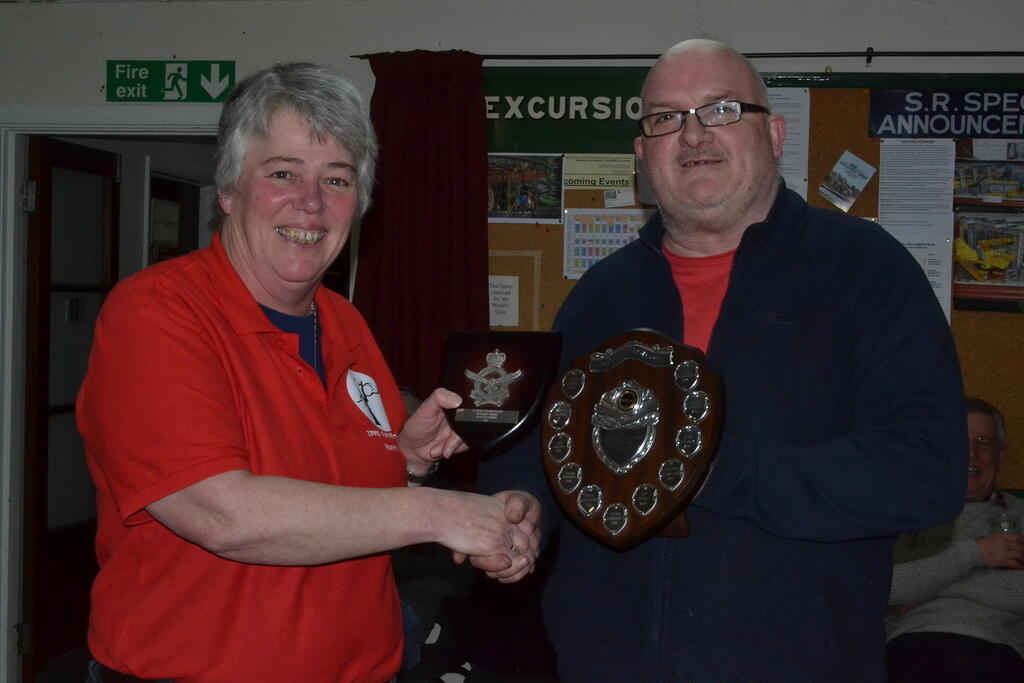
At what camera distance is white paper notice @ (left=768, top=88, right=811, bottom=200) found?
3.39 m

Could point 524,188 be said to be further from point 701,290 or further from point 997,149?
point 701,290

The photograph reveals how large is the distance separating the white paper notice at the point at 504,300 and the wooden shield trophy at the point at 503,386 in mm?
1691

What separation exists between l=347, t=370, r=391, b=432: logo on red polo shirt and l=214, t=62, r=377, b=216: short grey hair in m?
0.44

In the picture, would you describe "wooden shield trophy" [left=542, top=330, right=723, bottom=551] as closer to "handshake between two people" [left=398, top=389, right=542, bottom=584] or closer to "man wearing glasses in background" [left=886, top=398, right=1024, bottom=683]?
"handshake between two people" [left=398, top=389, right=542, bottom=584]

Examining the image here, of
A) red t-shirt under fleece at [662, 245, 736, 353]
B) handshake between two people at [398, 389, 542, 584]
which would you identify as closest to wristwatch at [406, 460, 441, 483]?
handshake between two people at [398, 389, 542, 584]

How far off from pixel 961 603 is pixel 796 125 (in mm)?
1778

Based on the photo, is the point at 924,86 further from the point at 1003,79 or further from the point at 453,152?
the point at 453,152

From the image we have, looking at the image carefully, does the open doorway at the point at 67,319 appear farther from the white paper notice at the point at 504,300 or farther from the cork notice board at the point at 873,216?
the cork notice board at the point at 873,216

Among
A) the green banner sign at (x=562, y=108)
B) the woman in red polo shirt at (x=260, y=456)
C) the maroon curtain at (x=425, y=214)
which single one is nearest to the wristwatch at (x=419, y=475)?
the woman in red polo shirt at (x=260, y=456)

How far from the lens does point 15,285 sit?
4035 millimetres

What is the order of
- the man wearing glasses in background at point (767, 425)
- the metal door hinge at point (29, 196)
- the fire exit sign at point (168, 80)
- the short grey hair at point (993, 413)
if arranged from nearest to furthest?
the man wearing glasses in background at point (767, 425)
the short grey hair at point (993, 413)
the fire exit sign at point (168, 80)
the metal door hinge at point (29, 196)

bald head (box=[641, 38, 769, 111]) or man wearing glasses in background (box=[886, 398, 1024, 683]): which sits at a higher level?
bald head (box=[641, 38, 769, 111])

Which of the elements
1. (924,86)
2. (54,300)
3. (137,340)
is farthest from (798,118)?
(54,300)

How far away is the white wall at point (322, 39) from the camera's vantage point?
338cm
